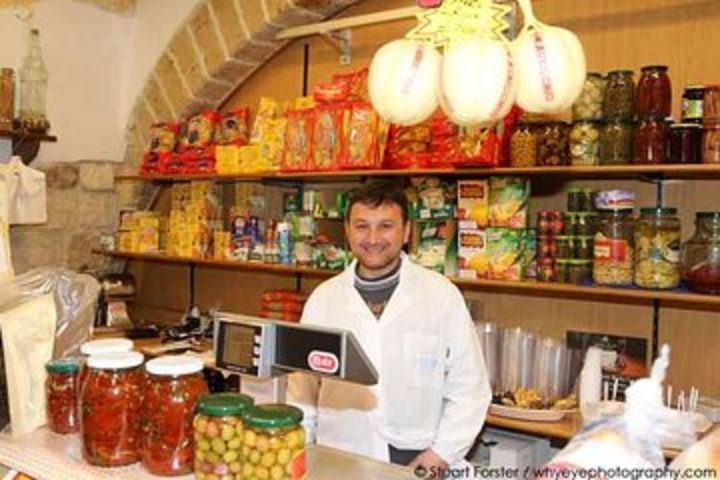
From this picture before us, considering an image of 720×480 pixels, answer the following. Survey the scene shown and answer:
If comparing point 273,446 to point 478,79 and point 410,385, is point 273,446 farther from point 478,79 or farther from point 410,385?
point 410,385

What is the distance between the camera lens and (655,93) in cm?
222

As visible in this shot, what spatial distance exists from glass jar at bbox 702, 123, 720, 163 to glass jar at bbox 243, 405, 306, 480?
1.60 meters

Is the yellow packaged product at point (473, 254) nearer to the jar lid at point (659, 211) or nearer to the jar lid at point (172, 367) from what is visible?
the jar lid at point (659, 211)

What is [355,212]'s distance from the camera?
7.05 feet

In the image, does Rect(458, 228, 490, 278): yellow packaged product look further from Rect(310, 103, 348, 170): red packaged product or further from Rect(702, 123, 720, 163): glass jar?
Rect(702, 123, 720, 163): glass jar

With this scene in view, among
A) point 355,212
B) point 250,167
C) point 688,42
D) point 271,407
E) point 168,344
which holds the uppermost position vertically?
point 688,42

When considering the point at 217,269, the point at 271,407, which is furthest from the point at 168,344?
the point at 271,407

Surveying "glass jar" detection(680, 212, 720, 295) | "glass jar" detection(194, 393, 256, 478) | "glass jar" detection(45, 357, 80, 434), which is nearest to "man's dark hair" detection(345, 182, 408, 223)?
"glass jar" detection(680, 212, 720, 295)

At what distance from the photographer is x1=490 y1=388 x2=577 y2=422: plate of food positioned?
237 centimetres

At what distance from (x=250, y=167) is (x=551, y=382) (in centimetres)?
158

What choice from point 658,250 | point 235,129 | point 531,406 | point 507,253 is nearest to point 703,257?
point 658,250

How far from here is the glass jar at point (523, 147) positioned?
2.42 m

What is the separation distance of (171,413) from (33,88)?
298 cm

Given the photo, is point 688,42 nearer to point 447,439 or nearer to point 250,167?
point 447,439
